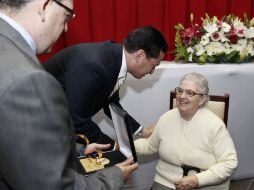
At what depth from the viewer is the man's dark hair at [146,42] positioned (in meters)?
1.95

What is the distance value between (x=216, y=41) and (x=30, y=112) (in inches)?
82.9

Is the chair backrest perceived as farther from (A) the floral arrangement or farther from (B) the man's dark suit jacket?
(B) the man's dark suit jacket

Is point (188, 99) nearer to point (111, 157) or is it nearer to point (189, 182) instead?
point (189, 182)

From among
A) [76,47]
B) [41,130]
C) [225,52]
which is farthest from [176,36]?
[41,130]

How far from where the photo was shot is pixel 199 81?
79.2 inches

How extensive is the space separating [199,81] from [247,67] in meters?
0.85

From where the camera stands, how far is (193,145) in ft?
6.48

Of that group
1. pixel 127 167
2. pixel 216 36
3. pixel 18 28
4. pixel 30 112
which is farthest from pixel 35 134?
pixel 216 36

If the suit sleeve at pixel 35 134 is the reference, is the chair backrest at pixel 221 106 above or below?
below

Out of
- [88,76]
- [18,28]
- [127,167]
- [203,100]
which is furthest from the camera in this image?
[203,100]

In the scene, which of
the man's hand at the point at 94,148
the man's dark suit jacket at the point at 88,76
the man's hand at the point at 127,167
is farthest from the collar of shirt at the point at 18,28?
the man's dark suit jacket at the point at 88,76

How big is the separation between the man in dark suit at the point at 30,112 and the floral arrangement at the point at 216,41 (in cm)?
189

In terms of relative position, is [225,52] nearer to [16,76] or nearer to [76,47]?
[76,47]

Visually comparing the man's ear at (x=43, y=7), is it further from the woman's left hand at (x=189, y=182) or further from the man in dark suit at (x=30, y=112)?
the woman's left hand at (x=189, y=182)
